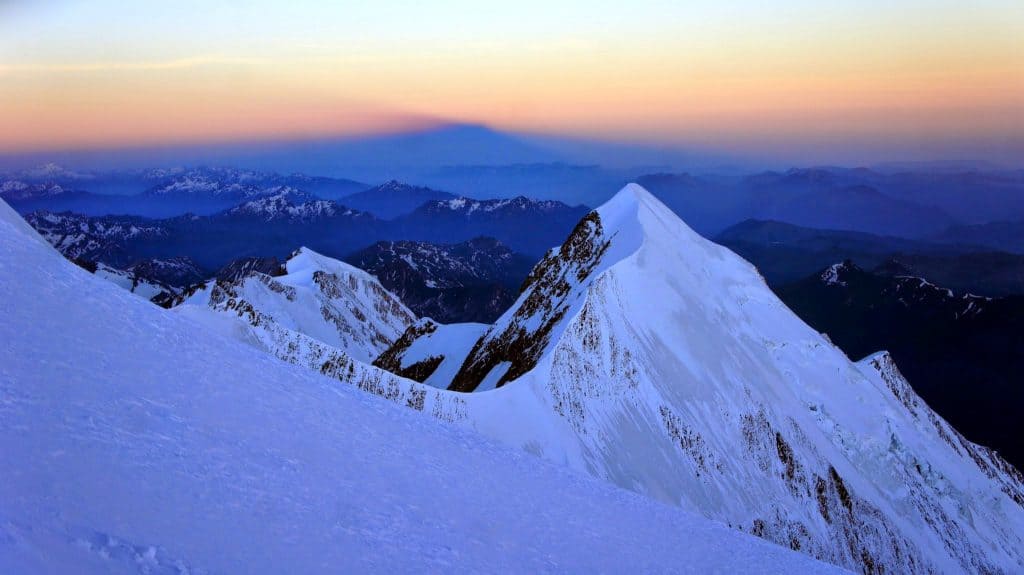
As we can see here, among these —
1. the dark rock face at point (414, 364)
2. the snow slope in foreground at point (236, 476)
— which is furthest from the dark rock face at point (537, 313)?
the snow slope in foreground at point (236, 476)

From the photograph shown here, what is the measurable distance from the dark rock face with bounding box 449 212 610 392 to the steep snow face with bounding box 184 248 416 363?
6277cm

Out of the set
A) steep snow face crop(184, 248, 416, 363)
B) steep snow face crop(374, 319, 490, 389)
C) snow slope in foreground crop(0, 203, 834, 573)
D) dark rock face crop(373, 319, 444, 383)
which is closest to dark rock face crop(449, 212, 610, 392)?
steep snow face crop(374, 319, 490, 389)

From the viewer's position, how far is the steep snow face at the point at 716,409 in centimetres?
5528

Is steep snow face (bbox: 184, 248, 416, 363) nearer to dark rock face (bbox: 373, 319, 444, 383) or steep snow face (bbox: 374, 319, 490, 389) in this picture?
dark rock face (bbox: 373, 319, 444, 383)

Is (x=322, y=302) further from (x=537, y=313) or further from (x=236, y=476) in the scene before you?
(x=236, y=476)

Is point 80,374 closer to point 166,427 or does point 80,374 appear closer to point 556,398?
point 166,427

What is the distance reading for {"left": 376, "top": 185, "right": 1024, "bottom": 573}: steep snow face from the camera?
181 feet

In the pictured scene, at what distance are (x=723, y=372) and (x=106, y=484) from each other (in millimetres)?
64727

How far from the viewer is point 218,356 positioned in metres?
24.0

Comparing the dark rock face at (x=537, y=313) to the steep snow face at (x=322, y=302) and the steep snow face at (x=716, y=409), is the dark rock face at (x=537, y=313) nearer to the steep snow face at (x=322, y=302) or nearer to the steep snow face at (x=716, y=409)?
the steep snow face at (x=716, y=409)

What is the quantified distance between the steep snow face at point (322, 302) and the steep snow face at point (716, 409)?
76.3 meters

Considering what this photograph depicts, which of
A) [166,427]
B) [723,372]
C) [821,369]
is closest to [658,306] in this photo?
[723,372]

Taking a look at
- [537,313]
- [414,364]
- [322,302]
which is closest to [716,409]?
[537,313]

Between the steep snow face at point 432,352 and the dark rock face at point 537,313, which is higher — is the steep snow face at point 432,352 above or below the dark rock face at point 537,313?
below
